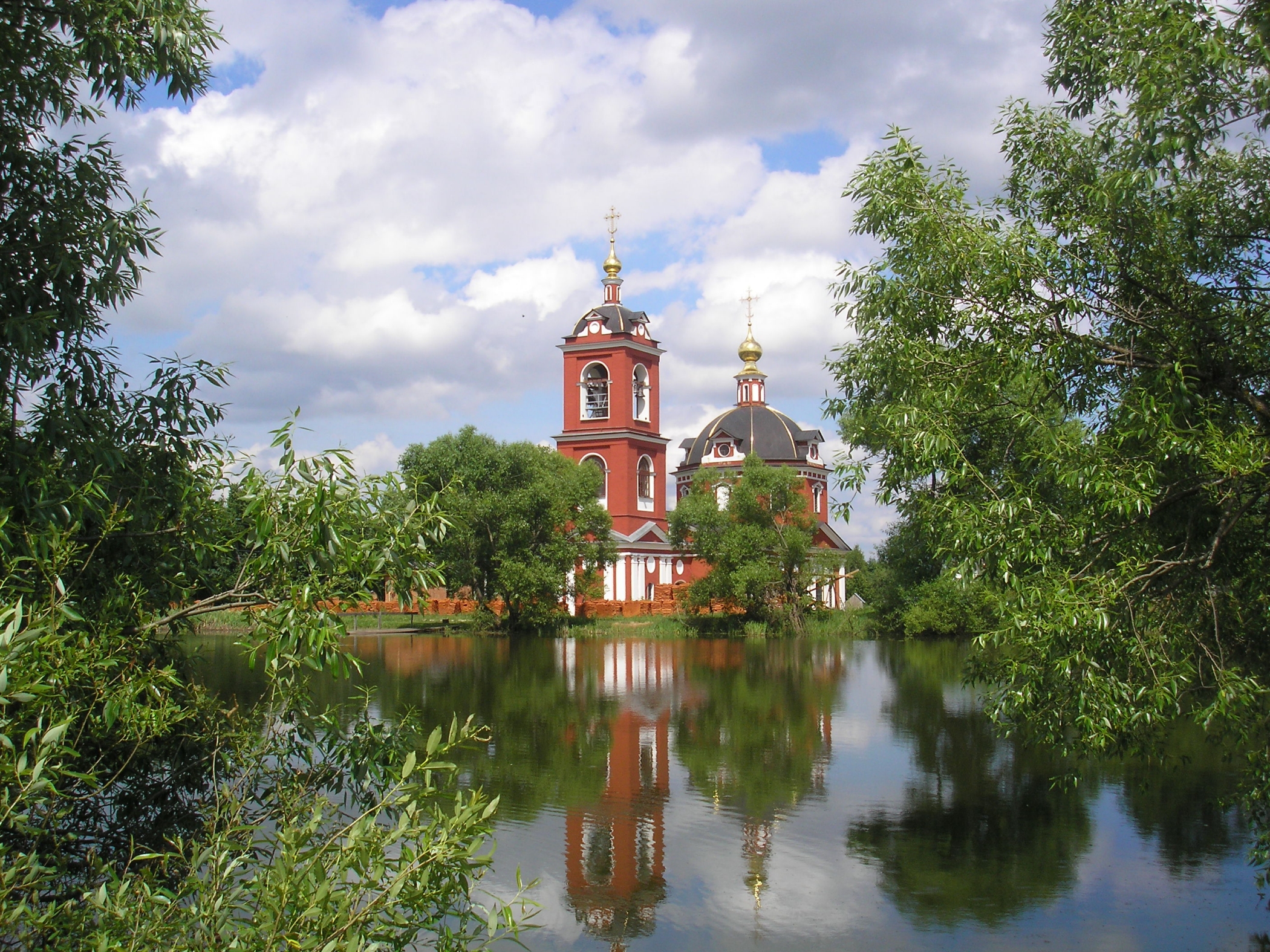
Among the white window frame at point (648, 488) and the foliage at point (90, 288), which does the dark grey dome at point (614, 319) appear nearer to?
the white window frame at point (648, 488)

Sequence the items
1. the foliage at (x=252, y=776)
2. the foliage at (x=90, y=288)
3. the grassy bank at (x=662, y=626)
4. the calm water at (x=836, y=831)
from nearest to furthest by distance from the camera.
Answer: the foliage at (x=252, y=776) < the foliage at (x=90, y=288) < the calm water at (x=836, y=831) < the grassy bank at (x=662, y=626)

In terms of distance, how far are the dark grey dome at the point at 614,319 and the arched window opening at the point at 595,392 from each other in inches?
76.0

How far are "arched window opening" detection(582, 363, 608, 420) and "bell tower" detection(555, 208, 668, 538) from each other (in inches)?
1.2

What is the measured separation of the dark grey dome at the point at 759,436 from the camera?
6438cm

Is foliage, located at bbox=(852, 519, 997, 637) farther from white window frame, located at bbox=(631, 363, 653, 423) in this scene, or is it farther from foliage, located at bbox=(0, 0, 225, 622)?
foliage, located at bbox=(0, 0, 225, 622)

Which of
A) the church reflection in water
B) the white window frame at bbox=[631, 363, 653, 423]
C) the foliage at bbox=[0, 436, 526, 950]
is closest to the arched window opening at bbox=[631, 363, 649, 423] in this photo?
the white window frame at bbox=[631, 363, 653, 423]

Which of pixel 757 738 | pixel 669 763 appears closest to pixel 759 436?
pixel 757 738

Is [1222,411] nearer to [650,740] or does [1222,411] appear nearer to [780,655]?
[650,740]

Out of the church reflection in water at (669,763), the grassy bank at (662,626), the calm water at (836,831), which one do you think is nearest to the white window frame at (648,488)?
the grassy bank at (662,626)

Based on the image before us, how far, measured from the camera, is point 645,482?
5506cm

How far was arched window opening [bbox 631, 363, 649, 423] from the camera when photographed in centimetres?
5431

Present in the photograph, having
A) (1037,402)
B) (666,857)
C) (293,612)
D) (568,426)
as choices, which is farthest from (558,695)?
(568,426)

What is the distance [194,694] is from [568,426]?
4799 cm

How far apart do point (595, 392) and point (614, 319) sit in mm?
3758
